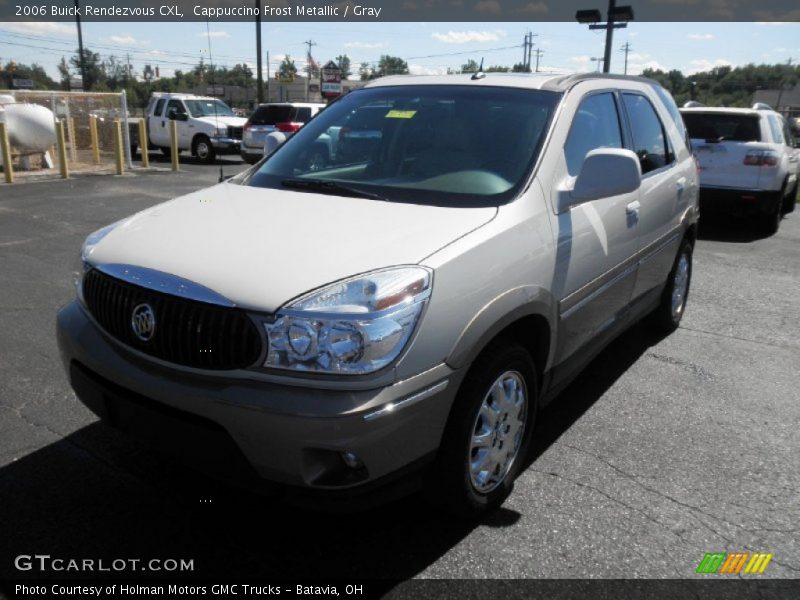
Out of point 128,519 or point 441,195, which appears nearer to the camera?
point 128,519

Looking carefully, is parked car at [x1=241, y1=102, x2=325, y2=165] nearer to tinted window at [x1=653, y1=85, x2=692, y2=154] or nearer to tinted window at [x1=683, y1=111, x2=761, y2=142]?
tinted window at [x1=683, y1=111, x2=761, y2=142]

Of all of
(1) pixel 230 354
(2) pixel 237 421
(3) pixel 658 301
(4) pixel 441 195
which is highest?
(4) pixel 441 195

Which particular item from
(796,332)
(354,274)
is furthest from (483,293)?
(796,332)

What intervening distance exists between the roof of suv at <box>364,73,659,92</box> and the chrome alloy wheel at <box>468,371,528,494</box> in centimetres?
162

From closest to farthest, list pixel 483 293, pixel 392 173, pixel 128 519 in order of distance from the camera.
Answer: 1. pixel 483 293
2. pixel 128 519
3. pixel 392 173

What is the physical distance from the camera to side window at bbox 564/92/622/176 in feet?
10.9

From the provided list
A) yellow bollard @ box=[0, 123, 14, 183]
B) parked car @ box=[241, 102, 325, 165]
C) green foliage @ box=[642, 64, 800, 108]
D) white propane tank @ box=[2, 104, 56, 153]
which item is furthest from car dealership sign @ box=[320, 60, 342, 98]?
green foliage @ box=[642, 64, 800, 108]

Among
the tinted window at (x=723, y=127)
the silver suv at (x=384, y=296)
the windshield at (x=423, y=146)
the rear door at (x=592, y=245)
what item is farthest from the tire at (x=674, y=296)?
the tinted window at (x=723, y=127)

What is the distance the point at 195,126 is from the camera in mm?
21109

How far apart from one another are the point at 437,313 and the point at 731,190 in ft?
28.8

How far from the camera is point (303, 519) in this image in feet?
9.29

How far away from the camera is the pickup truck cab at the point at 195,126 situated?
816 inches

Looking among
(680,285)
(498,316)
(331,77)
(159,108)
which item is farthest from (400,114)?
(331,77)

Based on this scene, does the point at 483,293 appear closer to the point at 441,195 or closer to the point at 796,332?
the point at 441,195
